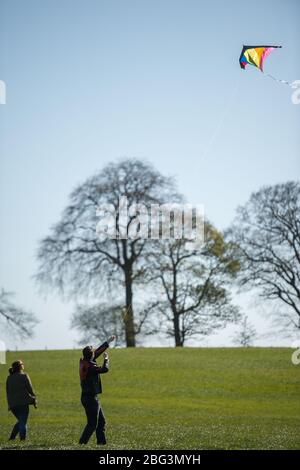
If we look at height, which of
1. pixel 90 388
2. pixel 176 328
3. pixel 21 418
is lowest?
pixel 21 418

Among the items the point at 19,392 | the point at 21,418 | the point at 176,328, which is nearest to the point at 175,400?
the point at 21,418

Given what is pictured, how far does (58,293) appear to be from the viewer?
48.4m

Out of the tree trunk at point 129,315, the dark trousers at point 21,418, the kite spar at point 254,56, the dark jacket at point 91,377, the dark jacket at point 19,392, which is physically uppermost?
the kite spar at point 254,56

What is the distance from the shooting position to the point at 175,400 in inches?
1172

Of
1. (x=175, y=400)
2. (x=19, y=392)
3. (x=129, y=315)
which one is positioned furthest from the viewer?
(x=129, y=315)

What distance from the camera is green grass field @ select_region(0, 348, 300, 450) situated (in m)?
16.2

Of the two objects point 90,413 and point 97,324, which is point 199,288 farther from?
point 90,413

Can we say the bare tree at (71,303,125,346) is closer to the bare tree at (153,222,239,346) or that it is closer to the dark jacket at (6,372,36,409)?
the bare tree at (153,222,239,346)

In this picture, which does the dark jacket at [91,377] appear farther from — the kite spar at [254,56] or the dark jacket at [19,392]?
the kite spar at [254,56]

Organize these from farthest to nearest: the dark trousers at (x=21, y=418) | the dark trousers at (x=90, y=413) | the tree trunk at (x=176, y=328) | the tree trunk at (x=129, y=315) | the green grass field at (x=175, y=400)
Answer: the tree trunk at (x=176, y=328) < the tree trunk at (x=129, y=315) < the dark trousers at (x=21, y=418) < the green grass field at (x=175, y=400) < the dark trousers at (x=90, y=413)

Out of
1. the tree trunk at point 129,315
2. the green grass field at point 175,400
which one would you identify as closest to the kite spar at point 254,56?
the green grass field at point 175,400

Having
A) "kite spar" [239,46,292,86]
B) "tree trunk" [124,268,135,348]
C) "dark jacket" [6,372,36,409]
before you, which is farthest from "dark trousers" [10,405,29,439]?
"tree trunk" [124,268,135,348]

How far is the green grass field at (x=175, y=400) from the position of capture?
16.2 m

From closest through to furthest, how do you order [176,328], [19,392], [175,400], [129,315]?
[19,392] → [175,400] → [129,315] → [176,328]
